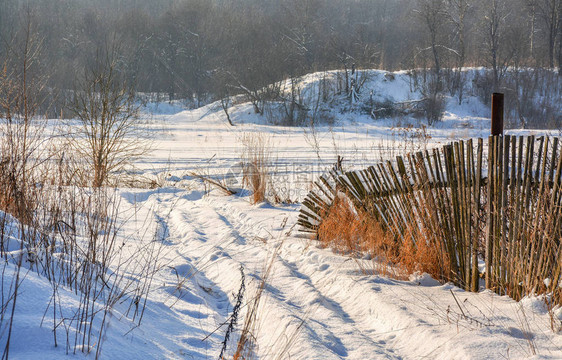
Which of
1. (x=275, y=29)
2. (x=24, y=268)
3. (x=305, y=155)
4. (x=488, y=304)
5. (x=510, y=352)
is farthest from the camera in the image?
(x=275, y=29)

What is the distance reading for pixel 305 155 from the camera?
14156mm

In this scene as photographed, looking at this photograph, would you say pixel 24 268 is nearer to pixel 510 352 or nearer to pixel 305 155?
pixel 510 352

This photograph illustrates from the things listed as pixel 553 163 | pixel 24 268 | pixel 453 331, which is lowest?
pixel 453 331

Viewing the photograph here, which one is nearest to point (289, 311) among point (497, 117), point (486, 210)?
point (486, 210)

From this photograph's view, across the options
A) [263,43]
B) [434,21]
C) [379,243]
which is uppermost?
[434,21]

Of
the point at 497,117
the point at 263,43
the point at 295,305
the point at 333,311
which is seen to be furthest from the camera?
the point at 263,43

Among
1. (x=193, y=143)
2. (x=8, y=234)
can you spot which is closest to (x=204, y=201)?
(x=8, y=234)

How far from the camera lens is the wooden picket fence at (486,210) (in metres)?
3.38

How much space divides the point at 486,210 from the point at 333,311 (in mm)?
1570

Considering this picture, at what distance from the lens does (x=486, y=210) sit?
12.7ft

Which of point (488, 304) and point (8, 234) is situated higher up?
point (8, 234)

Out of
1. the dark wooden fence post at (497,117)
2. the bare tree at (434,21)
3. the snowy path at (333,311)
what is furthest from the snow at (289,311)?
the bare tree at (434,21)

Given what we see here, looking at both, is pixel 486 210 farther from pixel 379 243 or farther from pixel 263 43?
pixel 263 43

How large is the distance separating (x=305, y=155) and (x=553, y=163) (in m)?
10.9
